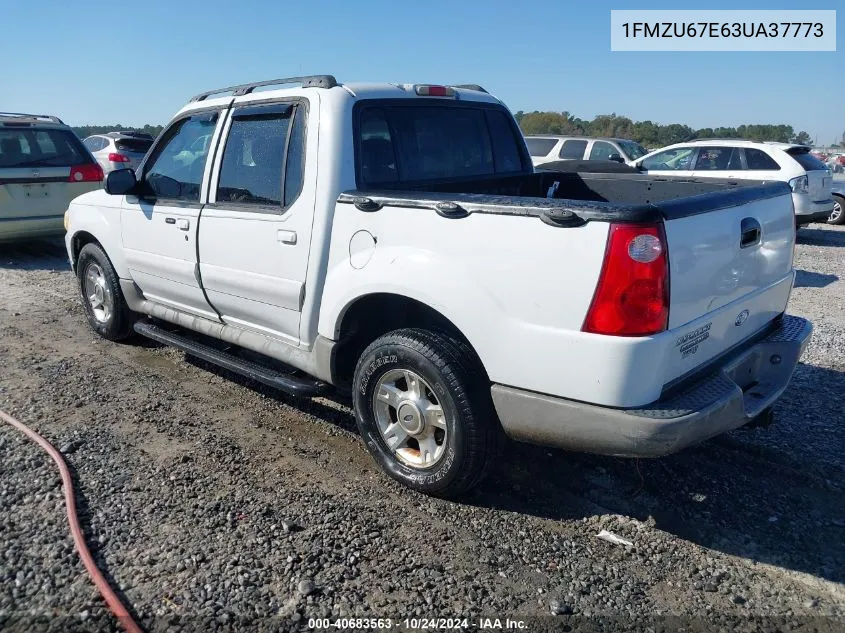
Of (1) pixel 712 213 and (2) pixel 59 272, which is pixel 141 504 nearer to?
(1) pixel 712 213

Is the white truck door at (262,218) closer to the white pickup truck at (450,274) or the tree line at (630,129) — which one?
the white pickup truck at (450,274)

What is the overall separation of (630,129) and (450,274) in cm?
3803

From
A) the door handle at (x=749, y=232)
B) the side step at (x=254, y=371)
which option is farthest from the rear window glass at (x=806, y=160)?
the side step at (x=254, y=371)

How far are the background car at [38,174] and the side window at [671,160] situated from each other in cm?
929

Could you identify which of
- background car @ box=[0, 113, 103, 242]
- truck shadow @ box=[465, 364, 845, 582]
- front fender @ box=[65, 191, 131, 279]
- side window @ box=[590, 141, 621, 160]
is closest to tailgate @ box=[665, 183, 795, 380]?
truck shadow @ box=[465, 364, 845, 582]

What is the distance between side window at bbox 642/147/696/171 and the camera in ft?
42.2

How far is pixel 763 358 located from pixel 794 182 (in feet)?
30.1

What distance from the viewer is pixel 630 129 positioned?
38.2 m

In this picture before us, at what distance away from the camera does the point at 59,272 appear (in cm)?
892

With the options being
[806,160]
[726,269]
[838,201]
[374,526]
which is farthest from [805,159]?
[374,526]

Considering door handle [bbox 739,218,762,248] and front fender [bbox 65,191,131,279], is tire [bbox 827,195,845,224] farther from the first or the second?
front fender [bbox 65,191,131,279]

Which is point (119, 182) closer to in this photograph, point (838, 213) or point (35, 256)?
point (35, 256)

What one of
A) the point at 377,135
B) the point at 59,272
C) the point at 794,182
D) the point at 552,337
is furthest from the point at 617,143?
the point at 552,337

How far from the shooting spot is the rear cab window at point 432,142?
3.91 m
